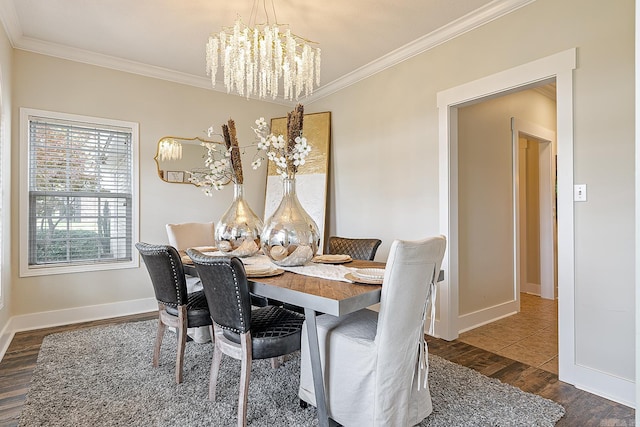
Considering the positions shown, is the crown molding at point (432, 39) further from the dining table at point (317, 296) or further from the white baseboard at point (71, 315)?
the white baseboard at point (71, 315)

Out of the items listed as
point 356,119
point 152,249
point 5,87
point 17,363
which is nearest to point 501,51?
point 356,119

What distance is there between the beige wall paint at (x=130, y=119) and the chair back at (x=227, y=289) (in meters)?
2.52

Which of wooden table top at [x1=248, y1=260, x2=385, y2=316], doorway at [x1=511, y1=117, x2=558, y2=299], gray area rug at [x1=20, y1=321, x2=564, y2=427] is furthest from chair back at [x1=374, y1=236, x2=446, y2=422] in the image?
doorway at [x1=511, y1=117, x2=558, y2=299]

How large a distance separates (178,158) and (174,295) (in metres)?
2.38

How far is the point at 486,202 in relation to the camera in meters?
3.57

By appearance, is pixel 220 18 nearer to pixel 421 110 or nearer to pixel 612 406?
pixel 421 110

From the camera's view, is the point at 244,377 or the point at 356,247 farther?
the point at 356,247

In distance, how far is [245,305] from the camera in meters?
1.71

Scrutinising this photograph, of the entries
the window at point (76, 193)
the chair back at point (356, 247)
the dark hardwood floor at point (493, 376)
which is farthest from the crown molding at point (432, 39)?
the dark hardwood floor at point (493, 376)

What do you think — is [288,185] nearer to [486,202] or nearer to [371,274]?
[371,274]

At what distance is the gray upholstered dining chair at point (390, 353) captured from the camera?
154 centimetres

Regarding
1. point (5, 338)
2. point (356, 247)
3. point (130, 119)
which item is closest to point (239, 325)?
point (356, 247)

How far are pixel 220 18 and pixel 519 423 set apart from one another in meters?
3.47

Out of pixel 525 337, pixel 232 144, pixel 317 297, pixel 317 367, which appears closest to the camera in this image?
pixel 317 297
